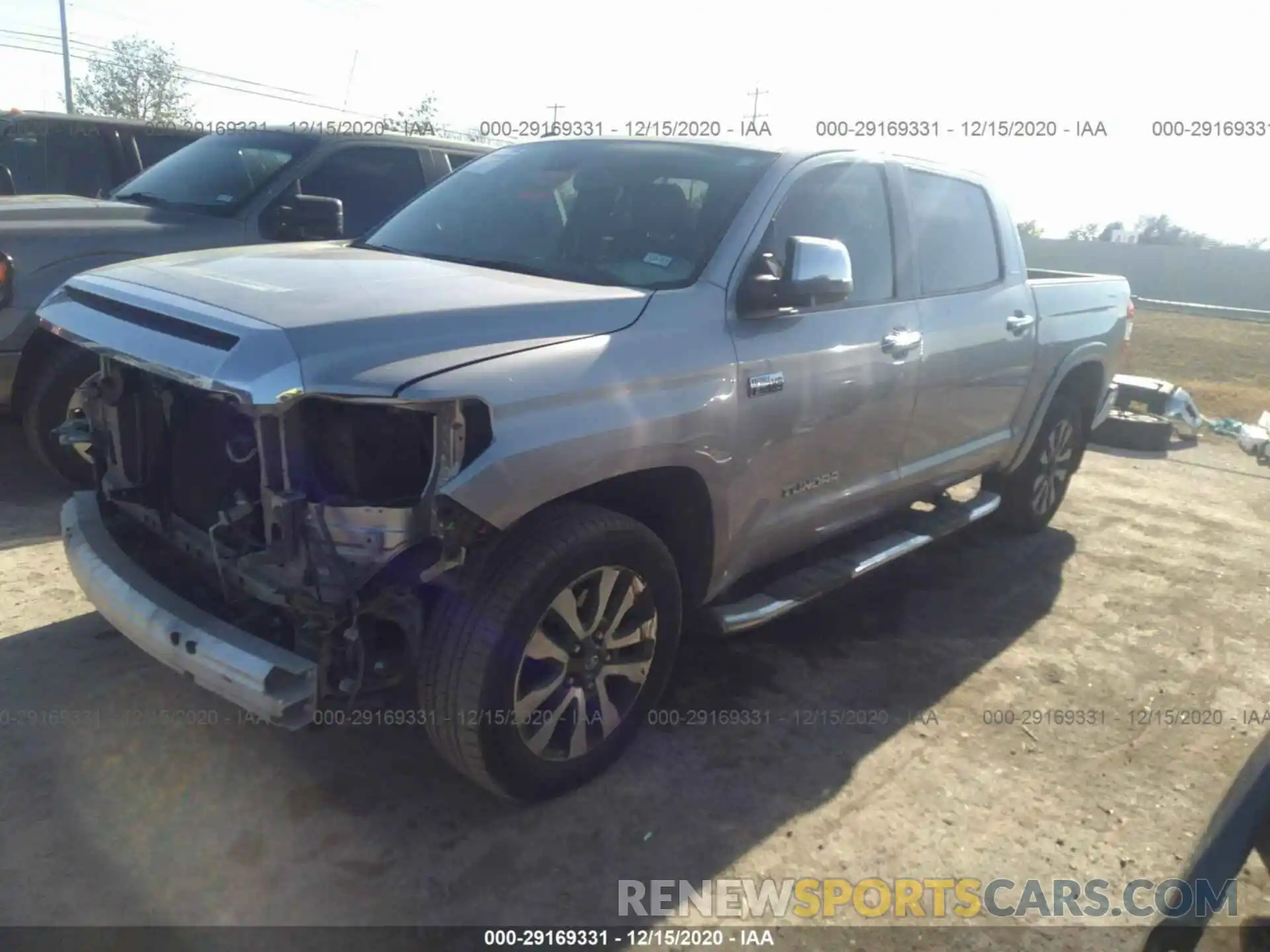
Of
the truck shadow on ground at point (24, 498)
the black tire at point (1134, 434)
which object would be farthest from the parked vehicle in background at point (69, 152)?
the black tire at point (1134, 434)

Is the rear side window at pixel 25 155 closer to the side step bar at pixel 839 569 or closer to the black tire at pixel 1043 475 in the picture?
the side step bar at pixel 839 569

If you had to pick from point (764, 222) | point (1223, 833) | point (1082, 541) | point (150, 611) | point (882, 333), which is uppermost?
point (764, 222)

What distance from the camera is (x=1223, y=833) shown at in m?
2.17

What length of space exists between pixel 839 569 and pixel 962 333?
1254 mm

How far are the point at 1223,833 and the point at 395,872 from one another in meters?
2.01

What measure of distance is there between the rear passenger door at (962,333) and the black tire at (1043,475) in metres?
0.64

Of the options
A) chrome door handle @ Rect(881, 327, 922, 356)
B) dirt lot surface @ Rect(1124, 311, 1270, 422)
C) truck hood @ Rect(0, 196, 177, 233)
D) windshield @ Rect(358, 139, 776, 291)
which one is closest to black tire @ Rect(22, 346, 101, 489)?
truck hood @ Rect(0, 196, 177, 233)

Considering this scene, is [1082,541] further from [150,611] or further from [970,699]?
[150,611]

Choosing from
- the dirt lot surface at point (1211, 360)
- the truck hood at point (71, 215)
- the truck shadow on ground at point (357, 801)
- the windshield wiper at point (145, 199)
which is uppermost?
the windshield wiper at point (145, 199)

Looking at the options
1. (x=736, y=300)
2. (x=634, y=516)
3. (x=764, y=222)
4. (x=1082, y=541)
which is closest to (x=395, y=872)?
(x=634, y=516)

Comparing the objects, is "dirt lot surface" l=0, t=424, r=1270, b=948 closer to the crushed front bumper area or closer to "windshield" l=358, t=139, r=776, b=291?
the crushed front bumper area

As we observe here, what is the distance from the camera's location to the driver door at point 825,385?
322cm

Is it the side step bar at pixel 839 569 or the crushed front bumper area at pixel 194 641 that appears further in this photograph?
the side step bar at pixel 839 569
